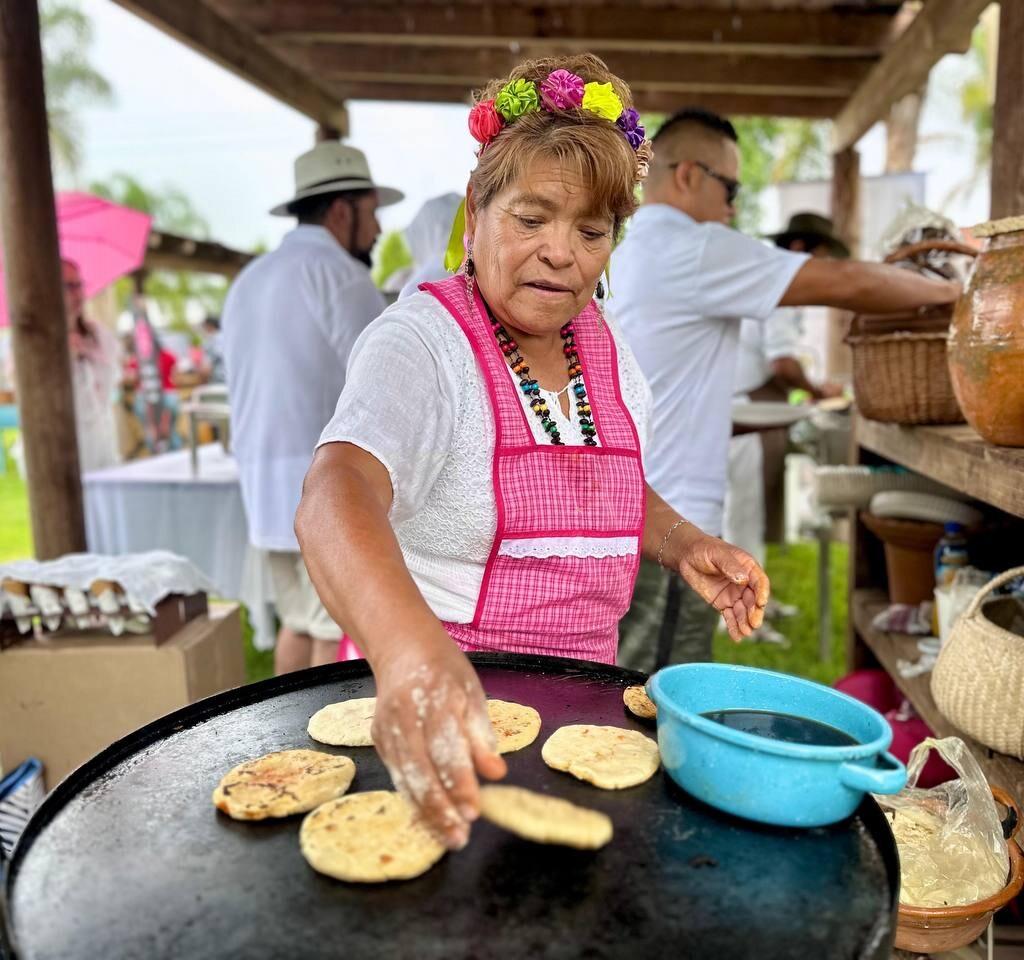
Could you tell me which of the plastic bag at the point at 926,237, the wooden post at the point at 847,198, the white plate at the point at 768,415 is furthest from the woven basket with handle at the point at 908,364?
the wooden post at the point at 847,198

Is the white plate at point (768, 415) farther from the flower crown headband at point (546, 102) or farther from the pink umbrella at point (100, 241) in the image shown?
the pink umbrella at point (100, 241)

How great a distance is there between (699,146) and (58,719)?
8.89 ft

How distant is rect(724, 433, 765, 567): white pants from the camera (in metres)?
5.17

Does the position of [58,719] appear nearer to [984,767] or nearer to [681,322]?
[681,322]

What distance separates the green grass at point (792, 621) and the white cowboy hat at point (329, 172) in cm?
223

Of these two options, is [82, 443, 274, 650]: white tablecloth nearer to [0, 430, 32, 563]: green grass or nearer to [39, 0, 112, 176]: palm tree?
[0, 430, 32, 563]: green grass

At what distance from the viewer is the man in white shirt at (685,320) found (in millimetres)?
2537

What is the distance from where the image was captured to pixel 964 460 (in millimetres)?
1779

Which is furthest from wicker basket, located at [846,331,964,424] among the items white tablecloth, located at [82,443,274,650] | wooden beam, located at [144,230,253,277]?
wooden beam, located at [144,230,253,277]

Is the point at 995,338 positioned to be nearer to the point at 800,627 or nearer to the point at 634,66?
the point at 800,627

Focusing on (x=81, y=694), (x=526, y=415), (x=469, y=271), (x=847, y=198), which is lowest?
(x=81, y=694)

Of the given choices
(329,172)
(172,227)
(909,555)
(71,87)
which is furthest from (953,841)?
(172,227)

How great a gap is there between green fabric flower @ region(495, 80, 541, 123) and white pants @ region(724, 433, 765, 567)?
3999 millimetres

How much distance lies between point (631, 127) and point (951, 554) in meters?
1.63
